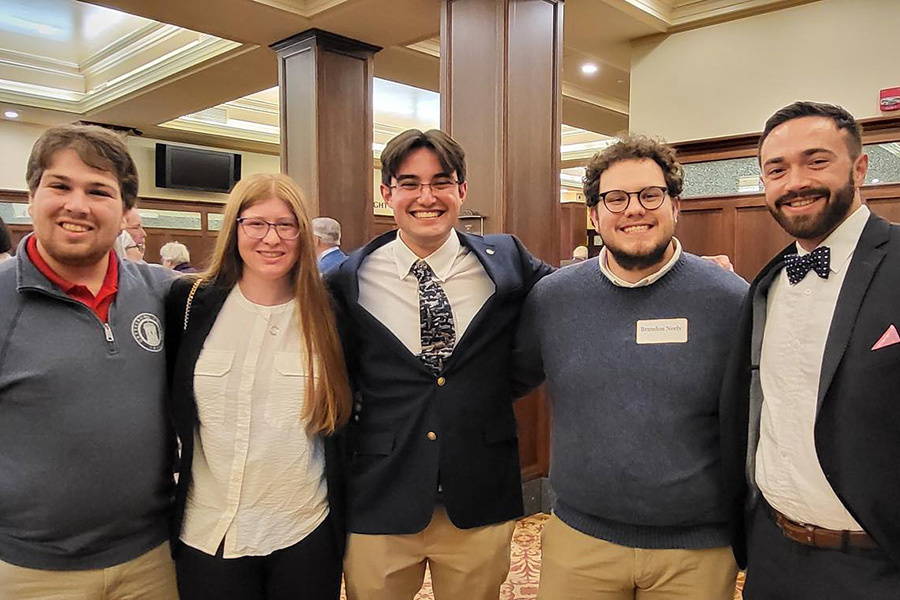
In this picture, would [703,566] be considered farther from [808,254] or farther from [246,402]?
[246,402]

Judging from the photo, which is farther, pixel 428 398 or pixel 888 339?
pixel 428 398

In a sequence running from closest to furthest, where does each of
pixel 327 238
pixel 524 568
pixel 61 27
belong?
pixel 524 568 < pixel 327 238 < pixel 61 27

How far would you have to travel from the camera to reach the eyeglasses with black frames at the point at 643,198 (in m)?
1.72

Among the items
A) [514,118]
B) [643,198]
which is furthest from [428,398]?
[514,118]

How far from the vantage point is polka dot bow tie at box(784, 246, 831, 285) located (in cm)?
149

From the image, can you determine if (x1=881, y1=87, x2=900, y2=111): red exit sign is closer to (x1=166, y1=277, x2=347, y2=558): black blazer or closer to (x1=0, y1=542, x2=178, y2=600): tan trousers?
(x1=166, y1=277, x2=347, y2=558): black blazer

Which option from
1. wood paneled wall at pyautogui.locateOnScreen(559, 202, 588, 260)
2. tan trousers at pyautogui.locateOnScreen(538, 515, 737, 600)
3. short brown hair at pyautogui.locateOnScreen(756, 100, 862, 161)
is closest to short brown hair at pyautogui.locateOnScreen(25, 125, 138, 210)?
tan trousers at pyautogui.locateOnScreen(538, 515, 737, 600)

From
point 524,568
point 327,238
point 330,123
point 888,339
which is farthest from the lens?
point 330,123

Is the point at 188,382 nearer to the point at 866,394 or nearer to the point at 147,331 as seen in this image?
the point at 147,331

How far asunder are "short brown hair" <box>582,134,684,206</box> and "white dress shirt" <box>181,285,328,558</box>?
91 centimetres

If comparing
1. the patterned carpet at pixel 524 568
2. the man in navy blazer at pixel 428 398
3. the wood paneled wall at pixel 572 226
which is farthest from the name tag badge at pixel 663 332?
the wood paneled wall at pixel 572 226

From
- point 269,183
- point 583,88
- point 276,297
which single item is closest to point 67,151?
point 269,183

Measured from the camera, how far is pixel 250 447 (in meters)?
1.64

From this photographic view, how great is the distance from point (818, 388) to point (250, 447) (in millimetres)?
1304
